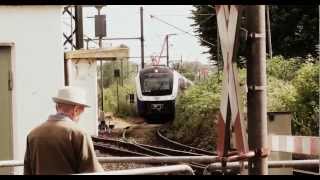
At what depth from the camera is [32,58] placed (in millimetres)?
9938

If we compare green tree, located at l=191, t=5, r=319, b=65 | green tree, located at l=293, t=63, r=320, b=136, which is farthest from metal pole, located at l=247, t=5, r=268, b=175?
green tree, located at l=191, t=5, r=319, b=65

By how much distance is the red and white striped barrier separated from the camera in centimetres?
693

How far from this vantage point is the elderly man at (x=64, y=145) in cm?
484

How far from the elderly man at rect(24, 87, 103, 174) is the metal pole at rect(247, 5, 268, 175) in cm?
128

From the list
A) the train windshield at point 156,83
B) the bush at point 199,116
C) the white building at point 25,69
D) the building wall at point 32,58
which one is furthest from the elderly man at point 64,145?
the train windshield at point 156,83

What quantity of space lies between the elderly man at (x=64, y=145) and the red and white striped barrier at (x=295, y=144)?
277cm

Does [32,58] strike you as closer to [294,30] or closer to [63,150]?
[63,150]

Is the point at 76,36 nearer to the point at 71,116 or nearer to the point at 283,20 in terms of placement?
the point at 283,20

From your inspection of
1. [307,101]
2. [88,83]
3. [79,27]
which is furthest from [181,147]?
[79,27]

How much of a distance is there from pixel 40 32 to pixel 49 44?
226 mm

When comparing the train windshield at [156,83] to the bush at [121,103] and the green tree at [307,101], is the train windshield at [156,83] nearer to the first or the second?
the green tree at [307,101]

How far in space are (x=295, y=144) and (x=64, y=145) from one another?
323 cm

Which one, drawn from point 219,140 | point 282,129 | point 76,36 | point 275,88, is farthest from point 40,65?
point 76,36

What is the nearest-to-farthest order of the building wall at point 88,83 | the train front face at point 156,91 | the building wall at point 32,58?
1. the building wall at point 32,58
2. the building wall at point 88,83
3. the train front face at point 156,91
